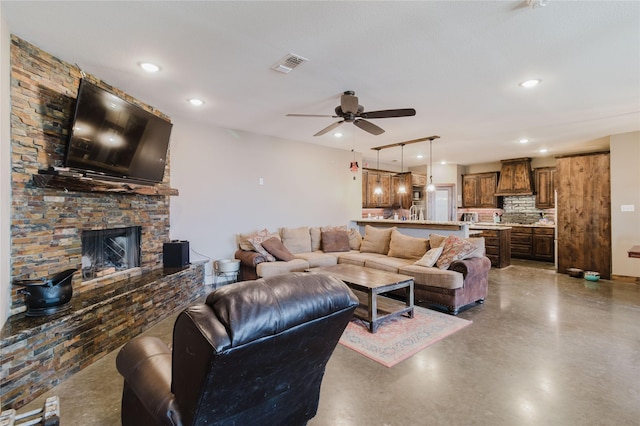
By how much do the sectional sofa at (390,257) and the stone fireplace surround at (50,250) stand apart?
6.01 feet

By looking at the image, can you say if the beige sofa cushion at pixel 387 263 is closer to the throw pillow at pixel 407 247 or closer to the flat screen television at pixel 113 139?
the throw pillow at pixel 407 247

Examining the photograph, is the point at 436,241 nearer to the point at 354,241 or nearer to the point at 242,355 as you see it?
the point at 354,241

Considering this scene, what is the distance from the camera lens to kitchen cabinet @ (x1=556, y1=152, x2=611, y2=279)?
5582mm

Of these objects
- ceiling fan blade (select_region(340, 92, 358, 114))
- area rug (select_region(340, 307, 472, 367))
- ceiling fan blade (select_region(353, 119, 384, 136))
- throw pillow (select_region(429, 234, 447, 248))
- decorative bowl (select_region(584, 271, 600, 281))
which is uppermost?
ceiling fan blade (select_region(340, 92, 358, 114))

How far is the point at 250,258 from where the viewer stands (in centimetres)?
469

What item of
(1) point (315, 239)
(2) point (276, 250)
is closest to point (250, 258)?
(2) point (276, 250)

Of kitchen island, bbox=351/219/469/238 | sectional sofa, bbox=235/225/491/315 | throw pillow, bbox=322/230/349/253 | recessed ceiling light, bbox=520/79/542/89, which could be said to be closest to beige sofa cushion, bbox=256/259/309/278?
sectional sofa, bbox=235/225/491/315

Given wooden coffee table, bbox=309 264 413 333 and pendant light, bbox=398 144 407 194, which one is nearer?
wooden coffee table, bbox=309 264 413 333

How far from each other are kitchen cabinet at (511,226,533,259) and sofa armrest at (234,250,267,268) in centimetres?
655

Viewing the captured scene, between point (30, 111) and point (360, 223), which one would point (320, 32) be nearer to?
point (30, 111)

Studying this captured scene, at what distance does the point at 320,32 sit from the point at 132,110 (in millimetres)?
2131

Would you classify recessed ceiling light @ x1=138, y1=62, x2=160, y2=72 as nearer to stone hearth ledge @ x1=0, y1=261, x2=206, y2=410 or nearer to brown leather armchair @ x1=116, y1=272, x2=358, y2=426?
stone hearth ledge @ x1=0, y1=261, x2=206, y2=410

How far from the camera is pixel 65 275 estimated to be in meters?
2.45

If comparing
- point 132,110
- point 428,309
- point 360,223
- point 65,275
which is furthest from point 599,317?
point 132,110
